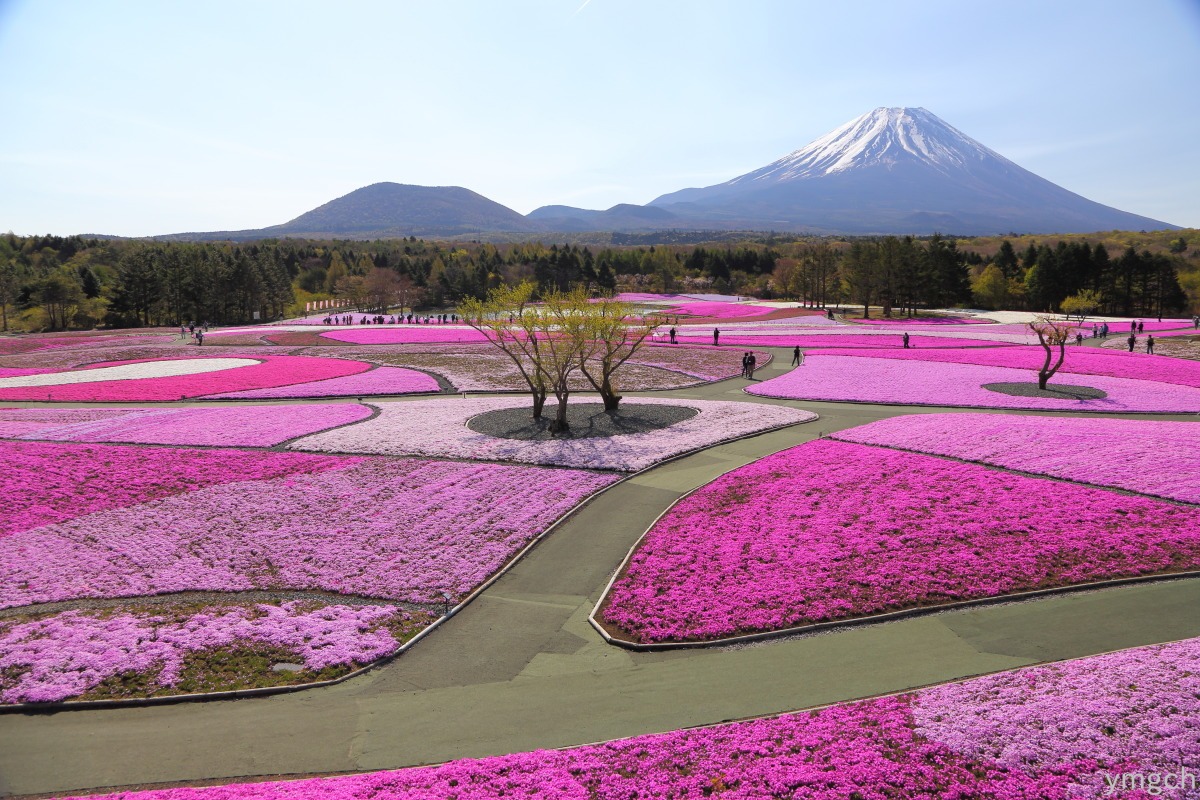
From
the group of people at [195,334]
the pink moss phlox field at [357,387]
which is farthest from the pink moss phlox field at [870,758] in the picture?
the group of people at [195,334]

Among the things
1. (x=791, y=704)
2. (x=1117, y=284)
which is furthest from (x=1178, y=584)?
(x=1117, y=284)

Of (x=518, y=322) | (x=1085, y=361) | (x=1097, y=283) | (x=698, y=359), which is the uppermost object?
(x=1097, y=283)

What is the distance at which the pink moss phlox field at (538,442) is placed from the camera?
29156 millimetres

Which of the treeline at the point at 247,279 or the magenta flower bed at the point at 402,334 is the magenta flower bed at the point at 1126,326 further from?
the magenta flower bed at the point at 402,334

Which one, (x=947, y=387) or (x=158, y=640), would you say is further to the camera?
(x=947, y=387)

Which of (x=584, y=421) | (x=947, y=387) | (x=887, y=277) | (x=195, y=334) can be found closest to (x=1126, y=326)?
(x=887, y=277)

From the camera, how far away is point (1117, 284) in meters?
112

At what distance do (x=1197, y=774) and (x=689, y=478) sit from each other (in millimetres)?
17683

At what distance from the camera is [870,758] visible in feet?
34.4

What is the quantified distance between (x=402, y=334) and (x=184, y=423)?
51902 mm

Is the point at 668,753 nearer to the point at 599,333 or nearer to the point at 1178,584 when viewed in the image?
the point at 1178,584

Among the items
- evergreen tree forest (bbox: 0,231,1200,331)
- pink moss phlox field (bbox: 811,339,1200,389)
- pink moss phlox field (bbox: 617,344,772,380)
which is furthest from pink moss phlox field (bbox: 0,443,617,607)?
evergreen tree forest (bbox: 0,231,1200,331)

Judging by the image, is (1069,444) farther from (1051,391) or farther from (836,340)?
(836,340)

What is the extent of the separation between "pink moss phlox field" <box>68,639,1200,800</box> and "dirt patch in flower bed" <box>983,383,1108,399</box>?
33.1 metres
